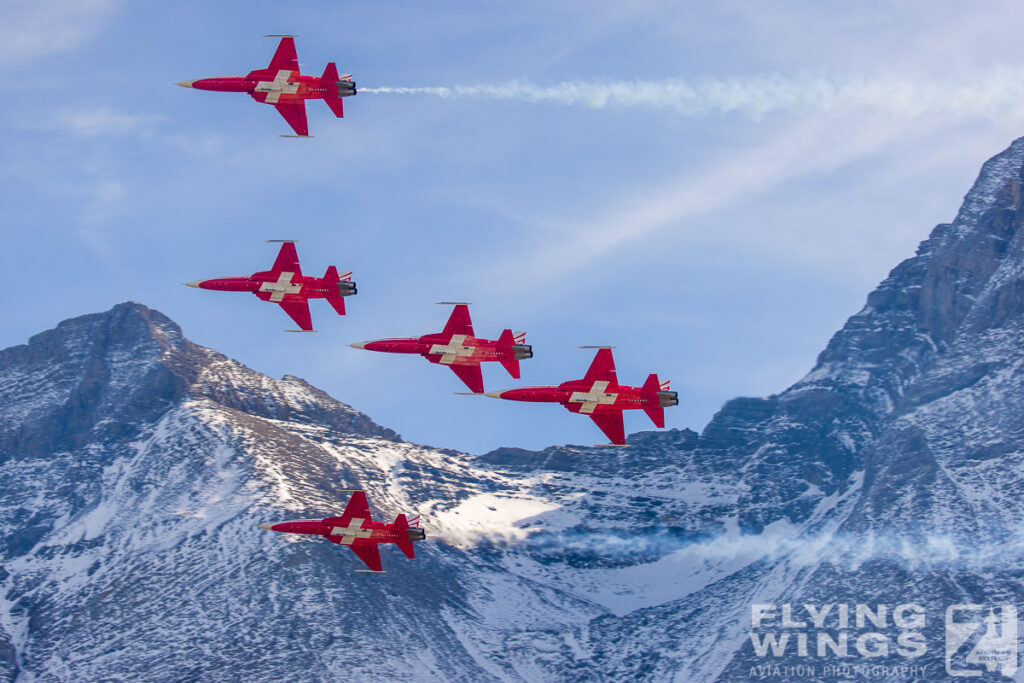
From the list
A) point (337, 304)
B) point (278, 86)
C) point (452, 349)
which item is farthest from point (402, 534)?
point (278, 86)

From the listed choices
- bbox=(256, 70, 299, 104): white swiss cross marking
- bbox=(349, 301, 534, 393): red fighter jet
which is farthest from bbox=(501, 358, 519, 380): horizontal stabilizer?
bbox=(256, 70, 299, 104): white swiss cross marking

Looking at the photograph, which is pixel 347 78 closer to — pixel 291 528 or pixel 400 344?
pixel 400 344

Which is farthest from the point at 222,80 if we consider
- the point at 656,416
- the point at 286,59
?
the point at 656,416

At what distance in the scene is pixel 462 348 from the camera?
170 m

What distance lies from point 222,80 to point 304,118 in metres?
12.4

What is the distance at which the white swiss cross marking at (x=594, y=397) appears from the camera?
170m

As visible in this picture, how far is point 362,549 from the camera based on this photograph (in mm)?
175375

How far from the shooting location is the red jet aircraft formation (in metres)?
168

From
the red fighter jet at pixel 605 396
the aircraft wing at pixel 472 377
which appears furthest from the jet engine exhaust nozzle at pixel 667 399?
the aircraft wing at pixel 472 377

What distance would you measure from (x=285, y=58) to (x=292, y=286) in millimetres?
25194

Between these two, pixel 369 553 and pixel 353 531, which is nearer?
pixel 353 531

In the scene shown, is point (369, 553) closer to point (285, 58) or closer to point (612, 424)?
point (612, 424)

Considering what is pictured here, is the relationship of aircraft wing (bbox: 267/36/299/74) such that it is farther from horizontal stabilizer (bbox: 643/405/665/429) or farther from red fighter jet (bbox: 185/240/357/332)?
horizontal stabilizer (bbox: 643/405/665/429)

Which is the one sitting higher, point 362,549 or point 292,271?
point 292,271
